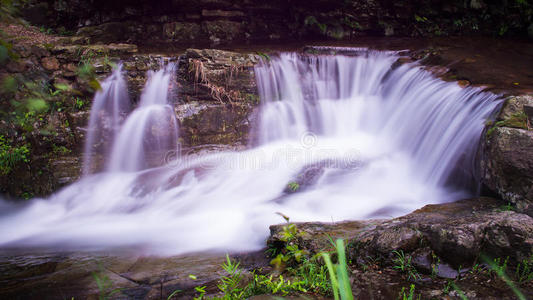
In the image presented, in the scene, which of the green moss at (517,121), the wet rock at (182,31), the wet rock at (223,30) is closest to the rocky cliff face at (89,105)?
the wet rock at (182,31)

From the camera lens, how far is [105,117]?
569 centimetres

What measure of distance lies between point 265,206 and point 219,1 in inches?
259

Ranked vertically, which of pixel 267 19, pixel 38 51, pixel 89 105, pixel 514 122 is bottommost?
pixel 514 122

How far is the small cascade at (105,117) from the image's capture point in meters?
5.53

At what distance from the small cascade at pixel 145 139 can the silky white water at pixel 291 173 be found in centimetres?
3

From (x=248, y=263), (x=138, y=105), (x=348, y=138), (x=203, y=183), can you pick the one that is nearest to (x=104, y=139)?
(x=138, y=105)

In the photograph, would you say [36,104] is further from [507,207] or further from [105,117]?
[105,117]

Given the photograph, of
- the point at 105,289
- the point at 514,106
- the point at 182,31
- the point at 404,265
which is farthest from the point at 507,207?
the point at 182,31

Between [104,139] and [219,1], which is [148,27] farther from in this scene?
[104,139]

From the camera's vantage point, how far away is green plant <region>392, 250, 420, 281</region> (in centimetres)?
246

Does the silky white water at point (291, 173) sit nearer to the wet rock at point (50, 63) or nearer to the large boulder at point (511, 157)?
the large boulder at point (511, 157)

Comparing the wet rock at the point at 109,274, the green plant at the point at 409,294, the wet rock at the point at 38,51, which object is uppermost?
the wet rock at the point at 38,51

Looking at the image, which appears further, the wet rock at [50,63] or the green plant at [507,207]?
the wet rock at [50,63]

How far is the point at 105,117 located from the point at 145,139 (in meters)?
0.82
